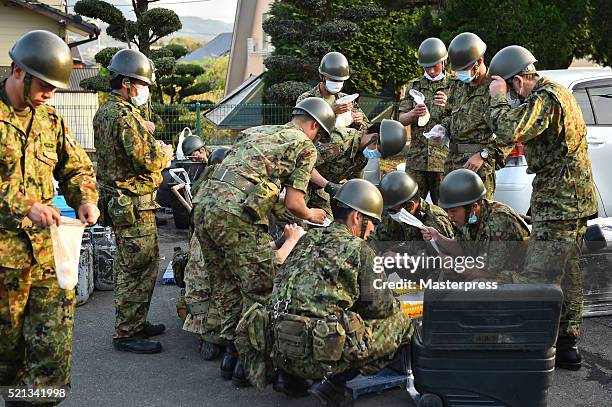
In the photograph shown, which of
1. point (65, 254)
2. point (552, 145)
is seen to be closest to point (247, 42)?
point (552, 145)

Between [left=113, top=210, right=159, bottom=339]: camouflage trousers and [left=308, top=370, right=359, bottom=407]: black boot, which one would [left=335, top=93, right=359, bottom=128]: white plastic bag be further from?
[left=308, top=370, right=359, bottom=407]: black boot

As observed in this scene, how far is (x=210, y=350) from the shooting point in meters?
5.12

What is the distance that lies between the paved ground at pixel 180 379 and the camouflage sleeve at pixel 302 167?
127 centimetres

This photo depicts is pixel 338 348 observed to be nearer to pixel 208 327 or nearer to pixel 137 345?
pixel 208 327

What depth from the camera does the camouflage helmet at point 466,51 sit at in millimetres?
5770

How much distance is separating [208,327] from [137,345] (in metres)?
0.61

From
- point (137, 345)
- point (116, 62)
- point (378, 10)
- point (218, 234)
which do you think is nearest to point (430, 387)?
point (218, 234)

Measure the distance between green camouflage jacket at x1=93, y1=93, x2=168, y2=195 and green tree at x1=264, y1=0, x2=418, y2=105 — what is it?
11047 mm

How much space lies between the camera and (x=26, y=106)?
3.57 m

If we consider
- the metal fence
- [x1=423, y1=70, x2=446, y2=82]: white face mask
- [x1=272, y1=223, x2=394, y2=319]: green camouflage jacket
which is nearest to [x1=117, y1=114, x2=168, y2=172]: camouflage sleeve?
[x1=272, y1=223, x2=394, y2=319]: green camouflage jacket

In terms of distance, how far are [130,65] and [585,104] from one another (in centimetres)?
427

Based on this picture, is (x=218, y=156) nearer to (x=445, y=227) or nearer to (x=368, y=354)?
(x=445, y=227)

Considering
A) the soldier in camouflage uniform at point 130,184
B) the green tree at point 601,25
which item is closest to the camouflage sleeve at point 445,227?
the soldier in camouflage uniform at point 130,184

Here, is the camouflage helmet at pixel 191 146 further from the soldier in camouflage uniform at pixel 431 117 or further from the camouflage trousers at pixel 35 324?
the camouflage trousers at pixel 35 324
